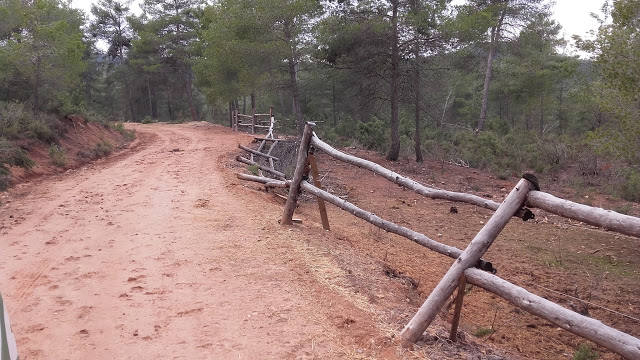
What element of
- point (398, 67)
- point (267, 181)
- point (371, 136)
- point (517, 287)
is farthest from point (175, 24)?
point (517, 287)

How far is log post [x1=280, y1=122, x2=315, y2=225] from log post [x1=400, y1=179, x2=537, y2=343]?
122 inches

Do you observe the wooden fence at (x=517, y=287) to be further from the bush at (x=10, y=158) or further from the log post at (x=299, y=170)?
the bush at (x=10, y=158)

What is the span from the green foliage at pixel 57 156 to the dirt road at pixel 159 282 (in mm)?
4008

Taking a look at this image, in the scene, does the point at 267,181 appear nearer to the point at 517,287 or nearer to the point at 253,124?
the point at 517,287

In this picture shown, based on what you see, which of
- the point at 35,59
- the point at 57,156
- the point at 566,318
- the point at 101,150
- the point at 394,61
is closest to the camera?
the point at 566,318

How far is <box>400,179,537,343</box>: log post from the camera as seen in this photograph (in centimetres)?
321

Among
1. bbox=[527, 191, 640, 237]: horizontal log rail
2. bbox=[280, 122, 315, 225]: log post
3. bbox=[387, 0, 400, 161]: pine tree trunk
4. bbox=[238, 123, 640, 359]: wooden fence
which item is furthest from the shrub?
bbox=[527, 191, 640, 237]: horizontal log rail

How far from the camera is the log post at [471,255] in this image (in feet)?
10.5

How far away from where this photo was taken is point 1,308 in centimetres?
168

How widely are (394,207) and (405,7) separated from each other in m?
8.20

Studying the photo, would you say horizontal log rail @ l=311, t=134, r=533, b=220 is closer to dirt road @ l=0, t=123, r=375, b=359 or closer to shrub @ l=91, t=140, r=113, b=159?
dirt road @ l=0, t=123, r=375, b=359

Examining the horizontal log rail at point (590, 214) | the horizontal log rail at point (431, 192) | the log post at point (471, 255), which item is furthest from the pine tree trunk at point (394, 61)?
the horizontal log rail at point (590, 214)

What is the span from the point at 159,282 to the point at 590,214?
12.0 feet

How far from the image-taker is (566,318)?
2768 mm
